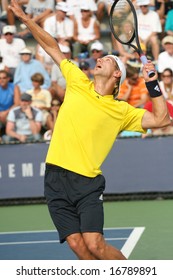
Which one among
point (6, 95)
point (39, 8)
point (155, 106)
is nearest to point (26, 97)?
point (6, 95)

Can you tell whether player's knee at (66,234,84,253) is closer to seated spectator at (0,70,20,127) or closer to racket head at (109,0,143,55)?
racket head at (109,0,143,55)

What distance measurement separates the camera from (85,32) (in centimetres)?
1628

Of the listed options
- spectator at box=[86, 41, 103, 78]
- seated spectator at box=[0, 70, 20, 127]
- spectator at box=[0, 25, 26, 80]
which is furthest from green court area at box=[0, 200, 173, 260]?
spectator at box=[0, 25, 26, 80]

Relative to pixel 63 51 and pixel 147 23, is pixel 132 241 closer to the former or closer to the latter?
pixel 63 51

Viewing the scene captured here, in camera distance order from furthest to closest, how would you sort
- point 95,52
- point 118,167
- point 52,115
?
point 95,52
point 52,115
point 118,167

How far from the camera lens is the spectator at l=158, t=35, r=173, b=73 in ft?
49.9

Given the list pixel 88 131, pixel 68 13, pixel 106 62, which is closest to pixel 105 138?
pixel 88 131

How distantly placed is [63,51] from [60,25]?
1.13 meters

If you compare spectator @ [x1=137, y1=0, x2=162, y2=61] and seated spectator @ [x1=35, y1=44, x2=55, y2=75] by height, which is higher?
spectator @ [x1=137, y1=0, x2=162, y2=61]

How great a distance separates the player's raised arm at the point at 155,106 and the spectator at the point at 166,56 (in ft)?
25.7

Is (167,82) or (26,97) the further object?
(167,82)

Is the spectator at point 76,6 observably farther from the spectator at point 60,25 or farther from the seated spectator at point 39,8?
the seated spectator at point 39,8

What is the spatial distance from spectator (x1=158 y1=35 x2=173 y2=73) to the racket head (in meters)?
6.41
